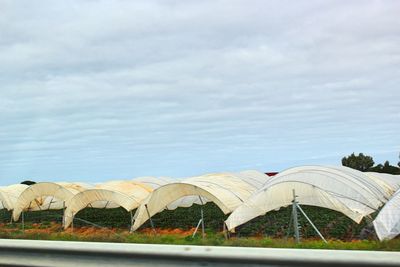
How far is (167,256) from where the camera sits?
3.68 m

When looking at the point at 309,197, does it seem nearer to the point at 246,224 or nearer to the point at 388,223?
the point at 246,224

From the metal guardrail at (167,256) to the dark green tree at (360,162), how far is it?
74.1 metres

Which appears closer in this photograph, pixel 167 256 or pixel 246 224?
pixel 167 256

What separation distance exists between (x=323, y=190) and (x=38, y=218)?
25.9 meters

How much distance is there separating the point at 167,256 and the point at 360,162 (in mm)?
75661

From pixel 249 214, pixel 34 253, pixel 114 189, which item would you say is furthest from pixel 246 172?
pixel 34 253

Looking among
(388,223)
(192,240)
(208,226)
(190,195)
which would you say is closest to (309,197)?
(388,223)

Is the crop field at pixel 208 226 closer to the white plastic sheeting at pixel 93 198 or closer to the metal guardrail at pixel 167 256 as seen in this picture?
the white plastic sheeting at pixel 93 198

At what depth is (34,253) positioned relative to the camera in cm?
435

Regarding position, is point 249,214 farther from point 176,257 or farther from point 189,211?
point 176,257

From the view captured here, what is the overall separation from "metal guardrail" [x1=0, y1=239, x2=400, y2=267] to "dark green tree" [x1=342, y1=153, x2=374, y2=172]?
74.1m

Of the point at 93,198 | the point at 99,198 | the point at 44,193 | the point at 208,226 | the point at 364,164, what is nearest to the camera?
the point at 208,226

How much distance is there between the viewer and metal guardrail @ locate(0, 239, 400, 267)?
315 centimetres

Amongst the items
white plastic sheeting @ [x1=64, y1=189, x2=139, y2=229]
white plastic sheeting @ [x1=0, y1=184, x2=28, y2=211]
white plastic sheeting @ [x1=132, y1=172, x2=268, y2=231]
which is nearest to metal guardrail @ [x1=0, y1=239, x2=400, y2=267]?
white plastic sheeting @ [x1=132, y1=172, x2=268, y2=231]
